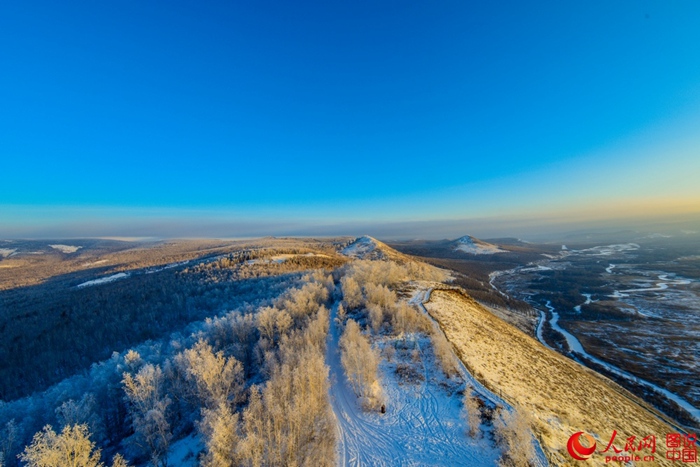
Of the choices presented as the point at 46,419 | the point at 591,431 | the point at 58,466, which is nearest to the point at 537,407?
the point at 591,431

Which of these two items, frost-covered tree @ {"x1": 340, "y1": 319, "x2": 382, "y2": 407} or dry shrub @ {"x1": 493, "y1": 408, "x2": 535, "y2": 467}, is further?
frost-covered tree @ {"x1": 340, "y1": 319, "x2": 382, "y2": 407}

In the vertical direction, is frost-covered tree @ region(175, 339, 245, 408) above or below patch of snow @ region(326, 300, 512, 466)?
above

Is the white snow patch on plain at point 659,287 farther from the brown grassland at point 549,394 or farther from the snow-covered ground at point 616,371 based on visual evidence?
the brown grassland at point 549,394

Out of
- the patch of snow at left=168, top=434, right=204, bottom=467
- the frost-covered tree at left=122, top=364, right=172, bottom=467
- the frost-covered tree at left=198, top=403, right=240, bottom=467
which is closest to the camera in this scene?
the frost-covered tree at left=198, top=403, right=240, bottom=467

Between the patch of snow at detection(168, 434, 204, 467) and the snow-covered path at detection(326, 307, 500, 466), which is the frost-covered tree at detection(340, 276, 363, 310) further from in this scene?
the patch of snow at detection(168, 434, 204, 467)

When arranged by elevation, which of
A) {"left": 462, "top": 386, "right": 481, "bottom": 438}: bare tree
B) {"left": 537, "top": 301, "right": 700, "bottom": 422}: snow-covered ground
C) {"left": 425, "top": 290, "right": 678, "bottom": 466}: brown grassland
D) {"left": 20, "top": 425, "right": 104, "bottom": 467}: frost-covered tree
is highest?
{"left": 20, "top": 425, "right": 104, "bottom": 467}: frost-covered tree

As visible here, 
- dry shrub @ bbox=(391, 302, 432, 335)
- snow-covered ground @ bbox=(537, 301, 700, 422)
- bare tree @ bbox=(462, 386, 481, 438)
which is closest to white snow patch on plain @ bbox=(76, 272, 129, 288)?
dry shrub @ bbox=(391, 302, 432, 335)
